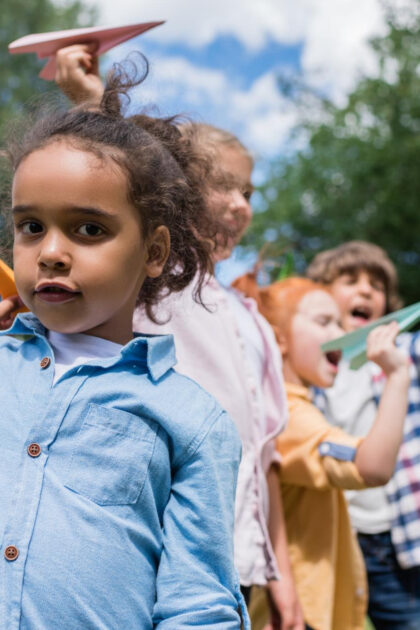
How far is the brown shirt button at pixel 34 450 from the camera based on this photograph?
53.6 inches

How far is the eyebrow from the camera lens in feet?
4.68

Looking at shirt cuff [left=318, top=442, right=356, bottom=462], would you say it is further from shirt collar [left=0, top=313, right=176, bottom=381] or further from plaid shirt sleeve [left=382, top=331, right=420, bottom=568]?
shirt collar [left=0, top=313, right=176, bottom=381]

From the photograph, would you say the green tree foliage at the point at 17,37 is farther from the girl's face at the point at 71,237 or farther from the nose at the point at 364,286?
the girl's face at the point at 71,237

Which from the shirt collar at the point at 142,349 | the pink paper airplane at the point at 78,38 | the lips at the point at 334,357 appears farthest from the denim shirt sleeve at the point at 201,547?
the lips at the point at 334,357

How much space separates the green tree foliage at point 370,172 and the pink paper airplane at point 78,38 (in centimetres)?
1637

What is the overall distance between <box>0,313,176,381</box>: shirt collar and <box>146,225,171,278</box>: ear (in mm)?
151

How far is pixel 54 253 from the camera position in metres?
1.40

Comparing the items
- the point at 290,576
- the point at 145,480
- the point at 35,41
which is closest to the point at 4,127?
the point at 35,41

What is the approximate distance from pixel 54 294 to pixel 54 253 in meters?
0.09

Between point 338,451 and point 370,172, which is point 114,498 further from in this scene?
point 370,172

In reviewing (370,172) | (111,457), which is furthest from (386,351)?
(370,172)

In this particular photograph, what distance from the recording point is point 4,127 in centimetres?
187

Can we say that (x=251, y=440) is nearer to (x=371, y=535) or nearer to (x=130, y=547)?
(x=130, y=547)

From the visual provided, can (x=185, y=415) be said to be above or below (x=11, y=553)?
above
